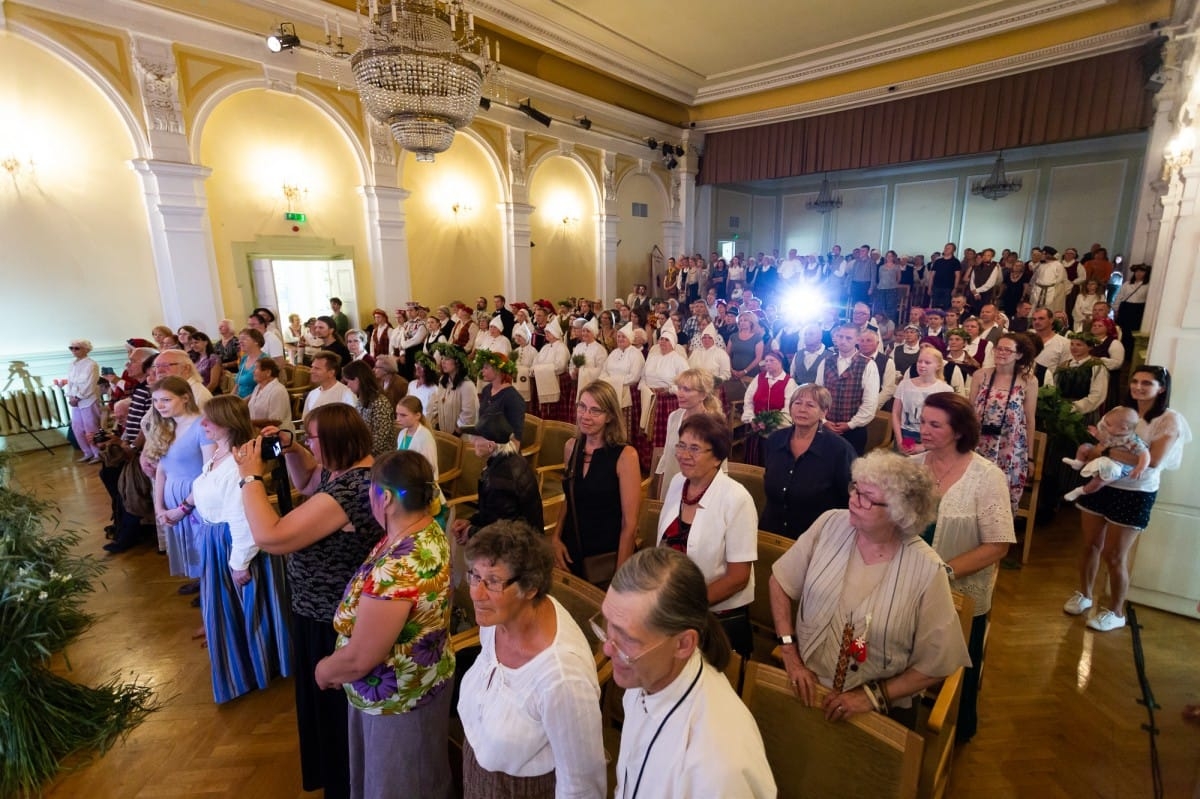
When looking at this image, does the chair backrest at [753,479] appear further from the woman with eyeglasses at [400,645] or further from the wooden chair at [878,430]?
the woman with eyeglasses at [400,645]

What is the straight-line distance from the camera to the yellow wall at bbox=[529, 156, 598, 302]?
473 inches

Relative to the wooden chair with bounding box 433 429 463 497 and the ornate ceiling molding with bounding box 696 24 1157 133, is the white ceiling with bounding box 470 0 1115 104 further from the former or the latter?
the wooden chair with bounding box 433 429 463 497

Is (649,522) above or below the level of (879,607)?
below

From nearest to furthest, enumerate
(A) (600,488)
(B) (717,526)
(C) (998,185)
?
(B) (717,526) < (A) (600,488) < (C) (998,185)

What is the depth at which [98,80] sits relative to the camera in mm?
6527

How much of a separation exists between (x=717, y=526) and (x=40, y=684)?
2993 mm

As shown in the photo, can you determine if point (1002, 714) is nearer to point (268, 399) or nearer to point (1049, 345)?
point (1049, 345)

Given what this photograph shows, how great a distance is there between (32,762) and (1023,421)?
5274 millimetres

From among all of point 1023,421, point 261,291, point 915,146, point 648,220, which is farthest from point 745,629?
point 648,220

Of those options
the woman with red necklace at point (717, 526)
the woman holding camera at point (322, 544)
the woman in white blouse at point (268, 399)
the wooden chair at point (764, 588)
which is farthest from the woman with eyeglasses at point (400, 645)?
the woman in white blouse at point (268, 399)

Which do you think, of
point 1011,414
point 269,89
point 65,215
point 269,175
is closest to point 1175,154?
point 1011,414

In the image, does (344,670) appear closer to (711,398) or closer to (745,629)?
(745,629)

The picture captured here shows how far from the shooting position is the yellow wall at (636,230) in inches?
535

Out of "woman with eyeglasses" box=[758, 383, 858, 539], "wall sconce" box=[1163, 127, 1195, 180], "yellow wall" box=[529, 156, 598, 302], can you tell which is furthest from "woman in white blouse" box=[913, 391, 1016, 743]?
"yellow wall" box=[529, 156, 598, 302]
